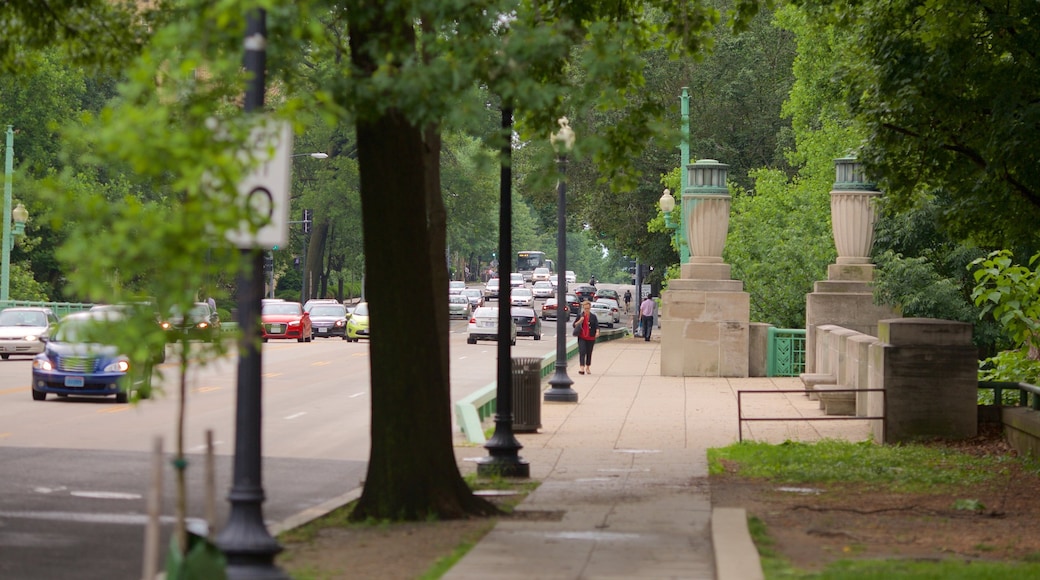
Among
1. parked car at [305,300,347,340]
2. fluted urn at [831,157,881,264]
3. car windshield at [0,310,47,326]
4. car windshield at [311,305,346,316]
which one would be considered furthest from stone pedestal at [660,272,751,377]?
car windshield at [311,305,346,316]

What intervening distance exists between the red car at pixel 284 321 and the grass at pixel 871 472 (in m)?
39.0

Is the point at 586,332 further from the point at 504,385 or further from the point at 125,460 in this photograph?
the point at 504,385

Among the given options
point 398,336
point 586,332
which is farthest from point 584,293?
point 398,336

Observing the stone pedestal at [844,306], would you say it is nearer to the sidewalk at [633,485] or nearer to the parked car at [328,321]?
the sidewalk at [633,485]

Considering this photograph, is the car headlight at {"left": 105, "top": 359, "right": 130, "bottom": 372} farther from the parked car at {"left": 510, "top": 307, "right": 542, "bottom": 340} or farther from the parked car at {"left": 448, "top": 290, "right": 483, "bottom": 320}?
the parked car at {"left": 448, "top": 290, "right": 483, "bottom": 320}

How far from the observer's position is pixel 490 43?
10.7 meters

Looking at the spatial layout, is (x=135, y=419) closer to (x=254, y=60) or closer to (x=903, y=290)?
(x=254, y=60)

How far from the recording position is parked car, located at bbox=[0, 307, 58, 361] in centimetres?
3984

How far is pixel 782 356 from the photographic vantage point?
3572 cm

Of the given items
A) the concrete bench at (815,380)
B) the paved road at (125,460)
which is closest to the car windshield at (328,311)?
the paved road at (125,460)

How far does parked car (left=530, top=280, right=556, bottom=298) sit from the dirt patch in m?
95.5

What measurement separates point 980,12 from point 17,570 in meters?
13.7

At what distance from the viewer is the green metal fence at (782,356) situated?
35.5 m

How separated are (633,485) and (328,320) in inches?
1891
